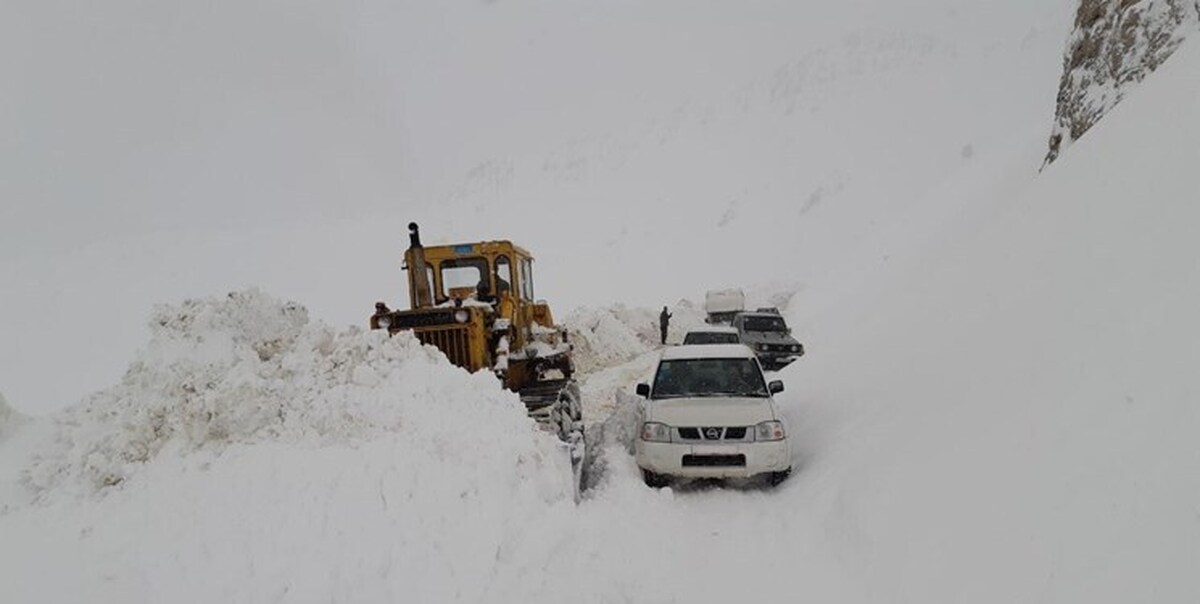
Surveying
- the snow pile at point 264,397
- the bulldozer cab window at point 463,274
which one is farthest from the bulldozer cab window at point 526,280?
the snow pile at point 264,397

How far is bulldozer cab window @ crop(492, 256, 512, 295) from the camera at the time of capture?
10661mm

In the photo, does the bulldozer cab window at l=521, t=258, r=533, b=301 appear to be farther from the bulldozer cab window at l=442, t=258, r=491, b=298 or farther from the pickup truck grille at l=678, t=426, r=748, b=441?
the pickup truck grille at l=678, t=426, r=748, b=441

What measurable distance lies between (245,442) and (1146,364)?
6741 millimetres

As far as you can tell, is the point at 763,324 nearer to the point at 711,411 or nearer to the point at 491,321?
the point at 491,321

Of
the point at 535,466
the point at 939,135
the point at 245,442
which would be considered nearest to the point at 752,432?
the point at 535,466

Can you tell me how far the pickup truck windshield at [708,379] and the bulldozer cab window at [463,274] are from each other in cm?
360

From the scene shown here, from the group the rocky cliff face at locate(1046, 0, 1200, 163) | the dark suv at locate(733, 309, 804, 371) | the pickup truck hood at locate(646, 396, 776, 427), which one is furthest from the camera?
the dark suv at locate(733, 309, 804, 371)

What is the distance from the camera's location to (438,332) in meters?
8.98

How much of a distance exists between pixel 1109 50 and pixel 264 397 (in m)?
12.6

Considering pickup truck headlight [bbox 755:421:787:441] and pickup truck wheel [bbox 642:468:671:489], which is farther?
pickup truck wheel [bbox 642:468:671:489]

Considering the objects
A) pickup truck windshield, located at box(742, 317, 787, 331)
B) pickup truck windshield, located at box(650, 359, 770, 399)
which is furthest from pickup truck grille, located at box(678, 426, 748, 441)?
pickup truck windshield, located at box(742, 317, 787, 331)

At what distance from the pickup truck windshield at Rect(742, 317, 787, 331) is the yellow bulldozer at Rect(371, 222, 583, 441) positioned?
826 centimetres

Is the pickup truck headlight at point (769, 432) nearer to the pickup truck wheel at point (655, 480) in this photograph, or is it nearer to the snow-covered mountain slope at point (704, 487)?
the snow-covered mountain slope at point (704, 487)

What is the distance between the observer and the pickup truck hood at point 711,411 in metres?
7.28
